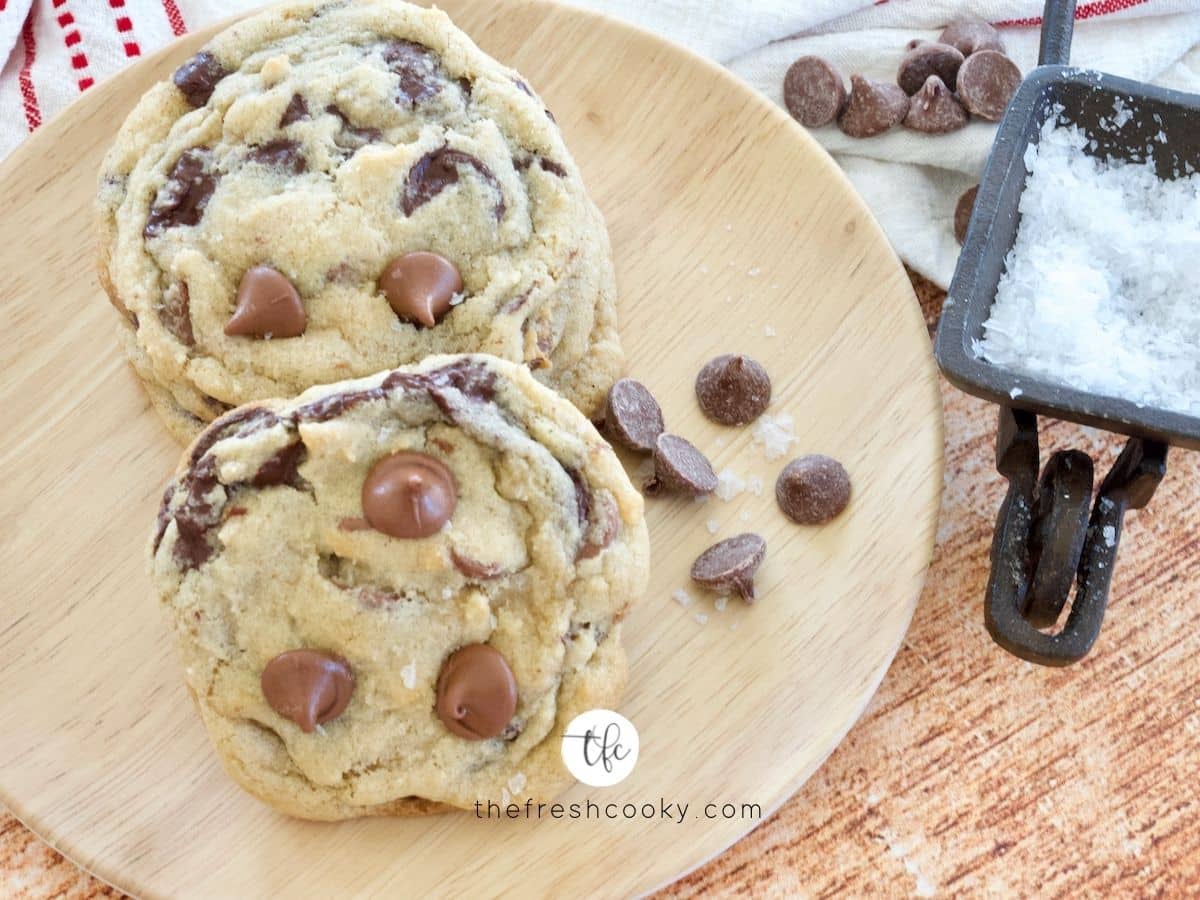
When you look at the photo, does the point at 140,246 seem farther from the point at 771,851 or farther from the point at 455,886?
the point at 771,851

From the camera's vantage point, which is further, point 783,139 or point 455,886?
point 783,139

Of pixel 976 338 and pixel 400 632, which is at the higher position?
pixel 976 338

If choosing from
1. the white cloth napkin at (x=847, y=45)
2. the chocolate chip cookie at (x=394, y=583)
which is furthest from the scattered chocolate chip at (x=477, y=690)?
the white cloth napkin at (x=847, y=45)

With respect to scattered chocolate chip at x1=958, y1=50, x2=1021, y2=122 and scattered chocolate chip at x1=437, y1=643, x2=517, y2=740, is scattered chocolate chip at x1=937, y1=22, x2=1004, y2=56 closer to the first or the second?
scattered chocolate chip at x1=958, y1=50, x2=1021, y2=122

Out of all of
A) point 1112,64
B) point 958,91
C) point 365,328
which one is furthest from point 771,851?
point 1112,64

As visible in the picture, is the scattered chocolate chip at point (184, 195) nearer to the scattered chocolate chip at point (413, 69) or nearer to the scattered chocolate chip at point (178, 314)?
the scattered chocolate chip at point (178, 314)
